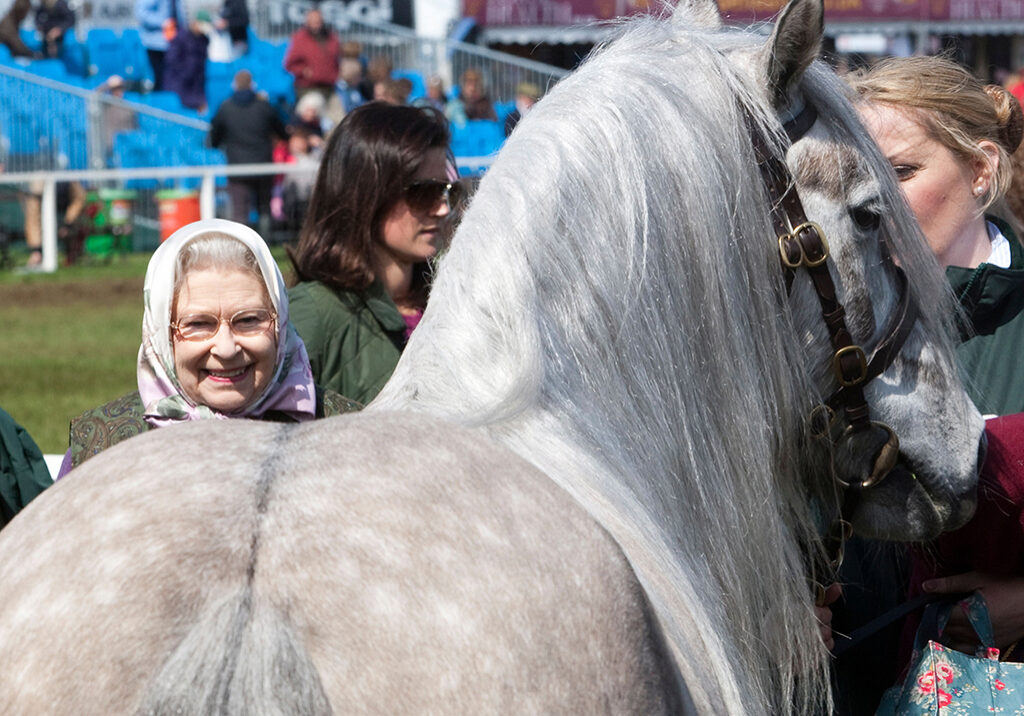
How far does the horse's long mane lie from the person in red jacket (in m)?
16.3

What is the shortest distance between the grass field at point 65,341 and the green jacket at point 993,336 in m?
4.90

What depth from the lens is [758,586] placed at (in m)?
1.98

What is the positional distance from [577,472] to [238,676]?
1.82 ft

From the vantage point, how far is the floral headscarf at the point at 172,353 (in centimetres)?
231

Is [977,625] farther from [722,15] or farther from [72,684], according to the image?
[72,684]

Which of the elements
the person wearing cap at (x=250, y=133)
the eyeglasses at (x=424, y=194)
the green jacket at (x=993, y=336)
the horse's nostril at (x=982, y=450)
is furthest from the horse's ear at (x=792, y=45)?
the person wearing cap at (x=250, y=133)

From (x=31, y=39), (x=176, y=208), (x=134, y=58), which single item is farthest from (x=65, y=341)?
(x=31, y=39)

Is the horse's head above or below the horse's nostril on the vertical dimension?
above

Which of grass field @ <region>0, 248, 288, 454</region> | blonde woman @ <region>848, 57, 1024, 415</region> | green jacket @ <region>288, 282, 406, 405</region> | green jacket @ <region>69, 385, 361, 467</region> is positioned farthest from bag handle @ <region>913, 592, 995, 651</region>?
grass field @ <region>0, 248, 288, 454</region>

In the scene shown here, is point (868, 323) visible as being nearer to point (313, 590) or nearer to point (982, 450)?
point (982, 450)

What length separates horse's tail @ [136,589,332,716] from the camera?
1.19 m

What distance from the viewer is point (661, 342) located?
1.85 meters

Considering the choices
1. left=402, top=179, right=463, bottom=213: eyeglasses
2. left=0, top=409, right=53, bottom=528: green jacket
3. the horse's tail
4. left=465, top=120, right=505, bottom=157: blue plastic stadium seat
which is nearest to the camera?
the horse's tail

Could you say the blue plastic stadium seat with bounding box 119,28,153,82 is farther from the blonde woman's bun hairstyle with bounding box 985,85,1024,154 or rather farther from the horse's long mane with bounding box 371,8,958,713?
the horse's long mane with bounding box 371,8,958,713
